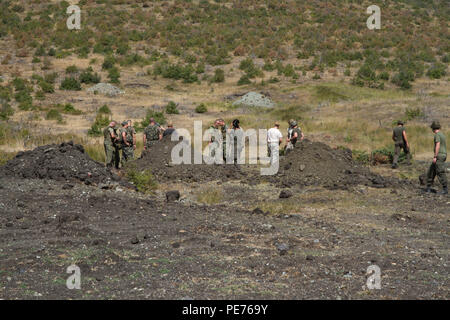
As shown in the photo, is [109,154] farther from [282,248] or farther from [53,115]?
[53,115]

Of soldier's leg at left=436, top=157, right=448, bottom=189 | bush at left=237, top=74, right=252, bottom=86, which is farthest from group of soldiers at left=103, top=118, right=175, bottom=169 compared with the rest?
bush at left=237, top=74, right=252, bottom=86

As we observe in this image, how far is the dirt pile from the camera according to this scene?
12992mm

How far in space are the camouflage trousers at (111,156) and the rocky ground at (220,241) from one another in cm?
161

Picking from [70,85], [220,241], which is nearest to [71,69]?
[70,85]

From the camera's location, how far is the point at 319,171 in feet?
44.4

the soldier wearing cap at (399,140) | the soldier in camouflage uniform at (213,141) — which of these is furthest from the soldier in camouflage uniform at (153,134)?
the soldier wearing cap at (399,140)

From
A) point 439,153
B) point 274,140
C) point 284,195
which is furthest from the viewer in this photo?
point 274,140

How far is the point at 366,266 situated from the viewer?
665 cm

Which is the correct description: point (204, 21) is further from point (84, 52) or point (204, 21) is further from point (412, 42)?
point (412, 42)

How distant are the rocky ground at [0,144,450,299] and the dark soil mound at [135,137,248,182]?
1.20 m

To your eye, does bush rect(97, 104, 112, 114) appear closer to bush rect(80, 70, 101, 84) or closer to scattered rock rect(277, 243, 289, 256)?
bush rect(80, 70, 101, 84)

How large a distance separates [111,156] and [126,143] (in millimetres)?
564

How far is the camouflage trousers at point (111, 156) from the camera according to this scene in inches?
552

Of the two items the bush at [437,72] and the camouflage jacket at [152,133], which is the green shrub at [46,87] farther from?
the bush at [437,72]
